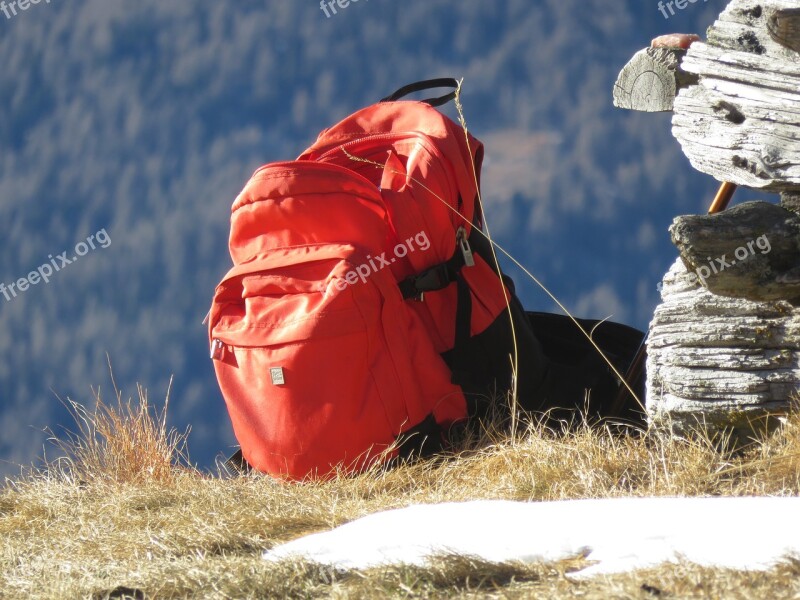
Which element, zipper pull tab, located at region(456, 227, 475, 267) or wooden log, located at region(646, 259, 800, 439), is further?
zipper pull tab, located at region(456, 227, 475, 267)

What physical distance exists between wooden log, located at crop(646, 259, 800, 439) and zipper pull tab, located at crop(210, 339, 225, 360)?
5.03 feet

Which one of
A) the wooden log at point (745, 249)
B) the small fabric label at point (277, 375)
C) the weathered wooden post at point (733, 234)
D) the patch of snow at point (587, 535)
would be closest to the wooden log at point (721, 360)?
the weathered wooden post at point (733, 234)

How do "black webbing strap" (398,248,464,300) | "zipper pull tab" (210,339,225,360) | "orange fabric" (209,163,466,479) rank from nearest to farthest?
"orange fabric" (209,163,466,479) → "black webbing strap" (398,248,464,300) → "zipper pull tab" (210,339,225,360)

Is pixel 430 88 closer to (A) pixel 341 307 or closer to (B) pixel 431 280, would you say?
(B) pixel 431 280

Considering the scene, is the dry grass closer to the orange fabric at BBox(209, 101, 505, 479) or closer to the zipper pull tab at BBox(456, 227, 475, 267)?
the orange fabric at BBox(209, 101, 505, 479)

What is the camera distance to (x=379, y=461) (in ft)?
10.6

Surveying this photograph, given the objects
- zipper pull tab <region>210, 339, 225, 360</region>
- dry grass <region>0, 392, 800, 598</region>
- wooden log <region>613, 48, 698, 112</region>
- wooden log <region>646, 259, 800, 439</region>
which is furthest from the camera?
zipper pull tab <region>210, 339, 225, 360</region>

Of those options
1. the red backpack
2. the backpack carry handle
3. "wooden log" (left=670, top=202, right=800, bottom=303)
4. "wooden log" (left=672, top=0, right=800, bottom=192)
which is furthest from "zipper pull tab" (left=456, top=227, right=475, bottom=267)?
"wooden log" (left=670, top=202, right=800, bottom=303)

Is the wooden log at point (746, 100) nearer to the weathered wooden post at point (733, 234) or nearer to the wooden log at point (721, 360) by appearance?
the weathered wooden post at point (733, 234)

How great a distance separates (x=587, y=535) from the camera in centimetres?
185

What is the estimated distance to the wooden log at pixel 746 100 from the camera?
2531 mm

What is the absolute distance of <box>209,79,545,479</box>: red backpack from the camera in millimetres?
3264

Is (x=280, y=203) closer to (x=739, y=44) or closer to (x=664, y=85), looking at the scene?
(x=664, y=85)

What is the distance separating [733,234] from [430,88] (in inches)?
63.6
